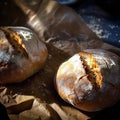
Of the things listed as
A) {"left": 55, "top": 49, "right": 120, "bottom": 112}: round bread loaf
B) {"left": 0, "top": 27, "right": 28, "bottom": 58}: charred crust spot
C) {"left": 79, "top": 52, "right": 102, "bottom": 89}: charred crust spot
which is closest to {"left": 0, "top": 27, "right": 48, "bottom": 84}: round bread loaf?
{"left": 0, "top": 27, "right": 28, "bottom": 58}: charred crust spot

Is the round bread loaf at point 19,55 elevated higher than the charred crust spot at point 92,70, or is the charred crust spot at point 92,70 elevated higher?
the round bread loaf at point 19,55

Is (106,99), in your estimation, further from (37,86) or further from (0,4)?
(0,4)

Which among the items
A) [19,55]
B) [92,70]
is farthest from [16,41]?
[92,70]

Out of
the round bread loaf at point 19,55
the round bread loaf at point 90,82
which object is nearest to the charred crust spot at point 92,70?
the round bread loaf at point 90,82

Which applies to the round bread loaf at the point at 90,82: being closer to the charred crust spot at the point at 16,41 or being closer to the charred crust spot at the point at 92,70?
the charred crust spot at the point at 92,70

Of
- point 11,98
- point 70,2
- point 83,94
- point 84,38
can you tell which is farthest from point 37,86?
point 70,2

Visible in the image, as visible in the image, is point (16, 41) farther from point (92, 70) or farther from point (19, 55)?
point (92, 70)
